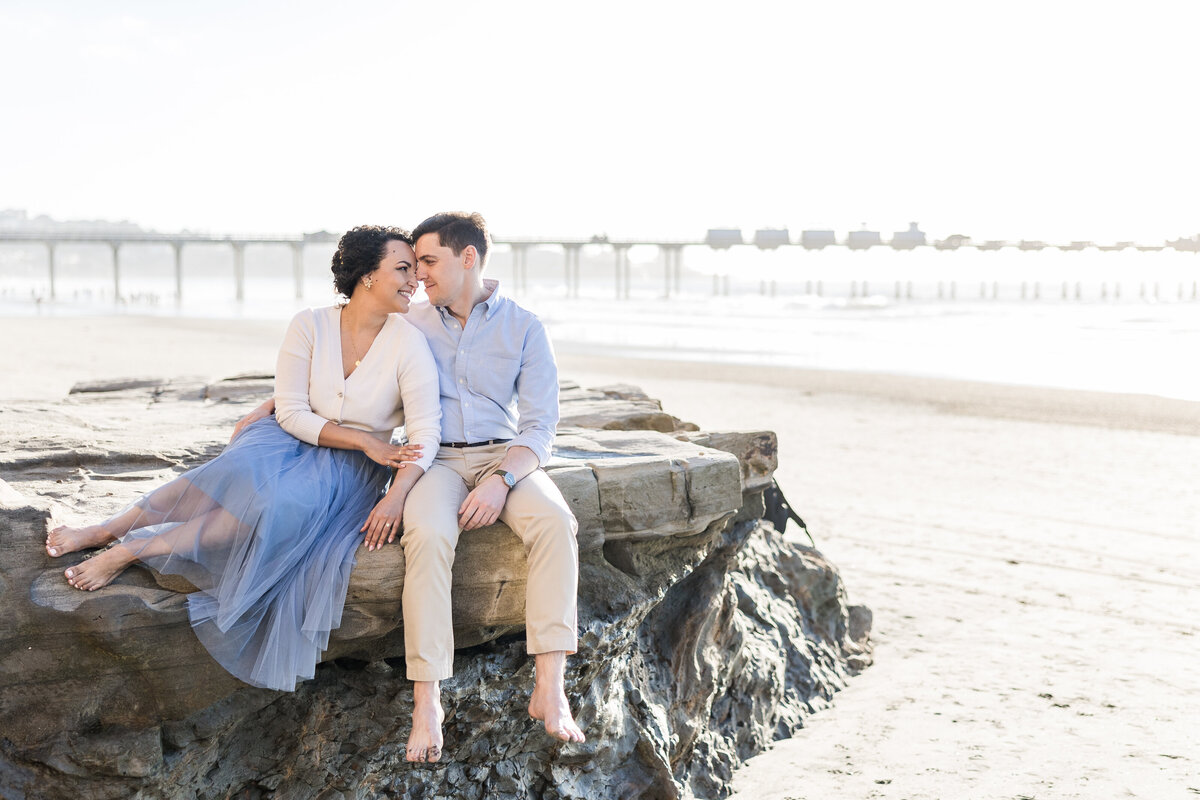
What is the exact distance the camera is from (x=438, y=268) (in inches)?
132

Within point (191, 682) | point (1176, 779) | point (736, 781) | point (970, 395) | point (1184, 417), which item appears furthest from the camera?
point (970, 395)

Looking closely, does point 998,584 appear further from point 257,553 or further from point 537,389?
point 257,553

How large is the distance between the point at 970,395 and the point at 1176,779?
11093 mm

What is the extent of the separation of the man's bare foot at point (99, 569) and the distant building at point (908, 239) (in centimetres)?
6601

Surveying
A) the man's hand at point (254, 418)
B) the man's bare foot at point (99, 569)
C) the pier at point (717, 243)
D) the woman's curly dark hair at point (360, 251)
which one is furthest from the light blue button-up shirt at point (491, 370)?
the pier at point (717, 243)

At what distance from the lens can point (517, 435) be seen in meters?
3.42

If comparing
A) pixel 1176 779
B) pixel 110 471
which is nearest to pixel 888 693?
pixel 1176 779

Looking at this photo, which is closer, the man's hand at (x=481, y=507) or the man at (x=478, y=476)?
the man at (x=478, y=476)

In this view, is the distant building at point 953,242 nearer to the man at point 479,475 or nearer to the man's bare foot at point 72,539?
the man at point 479,475

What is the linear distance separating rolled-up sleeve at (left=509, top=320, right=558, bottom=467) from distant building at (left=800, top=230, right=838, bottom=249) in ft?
214

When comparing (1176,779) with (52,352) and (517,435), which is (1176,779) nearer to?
(517,435)

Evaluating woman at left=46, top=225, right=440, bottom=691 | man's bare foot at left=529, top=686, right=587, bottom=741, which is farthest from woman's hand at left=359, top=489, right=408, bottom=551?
man's bare foot at left=529, top=686, right=587, bottom=741

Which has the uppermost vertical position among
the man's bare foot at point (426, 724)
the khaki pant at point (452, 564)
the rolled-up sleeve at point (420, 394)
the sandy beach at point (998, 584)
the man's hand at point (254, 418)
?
the rolled-up sleeve at point (420, 394)

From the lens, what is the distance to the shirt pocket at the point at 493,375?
3.42m
